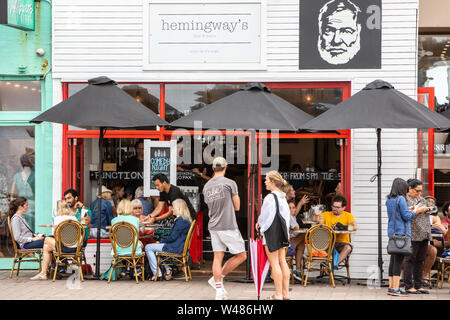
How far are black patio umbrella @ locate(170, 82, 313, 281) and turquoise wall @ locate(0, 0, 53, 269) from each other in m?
3.07

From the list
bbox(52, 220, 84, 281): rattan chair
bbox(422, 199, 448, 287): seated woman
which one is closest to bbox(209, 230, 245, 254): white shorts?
bbox(52, 220, 84, 281): rattan chair

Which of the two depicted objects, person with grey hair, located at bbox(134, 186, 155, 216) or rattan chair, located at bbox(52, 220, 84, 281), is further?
person with grey hair, located at bbox(134, 186, 155, 216)

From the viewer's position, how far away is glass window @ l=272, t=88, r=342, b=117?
41.1 ft

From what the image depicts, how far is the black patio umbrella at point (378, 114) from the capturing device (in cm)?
1036

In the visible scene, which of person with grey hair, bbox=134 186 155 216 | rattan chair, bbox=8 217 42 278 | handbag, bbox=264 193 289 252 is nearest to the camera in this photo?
handbag, bbox=264 193 289 252

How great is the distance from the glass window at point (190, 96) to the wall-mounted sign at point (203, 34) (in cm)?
35

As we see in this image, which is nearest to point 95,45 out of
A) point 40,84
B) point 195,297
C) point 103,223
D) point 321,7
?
point 40,84

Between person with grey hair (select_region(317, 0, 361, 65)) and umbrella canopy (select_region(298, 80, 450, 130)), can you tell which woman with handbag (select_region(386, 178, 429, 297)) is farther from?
person with grey hair (select_region(317, 0, 361, 65))

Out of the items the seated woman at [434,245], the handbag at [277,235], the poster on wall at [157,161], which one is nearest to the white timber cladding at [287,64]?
the seated woman at [434,245]

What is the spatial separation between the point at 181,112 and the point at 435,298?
17.7 ft

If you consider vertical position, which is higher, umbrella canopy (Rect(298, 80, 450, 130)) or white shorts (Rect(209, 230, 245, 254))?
umbrella canopy (Rect(298, 80, 450, 130))

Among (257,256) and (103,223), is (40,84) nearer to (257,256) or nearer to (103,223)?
(103,223)

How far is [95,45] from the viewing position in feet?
41.7

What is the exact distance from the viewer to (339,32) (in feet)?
40.9
